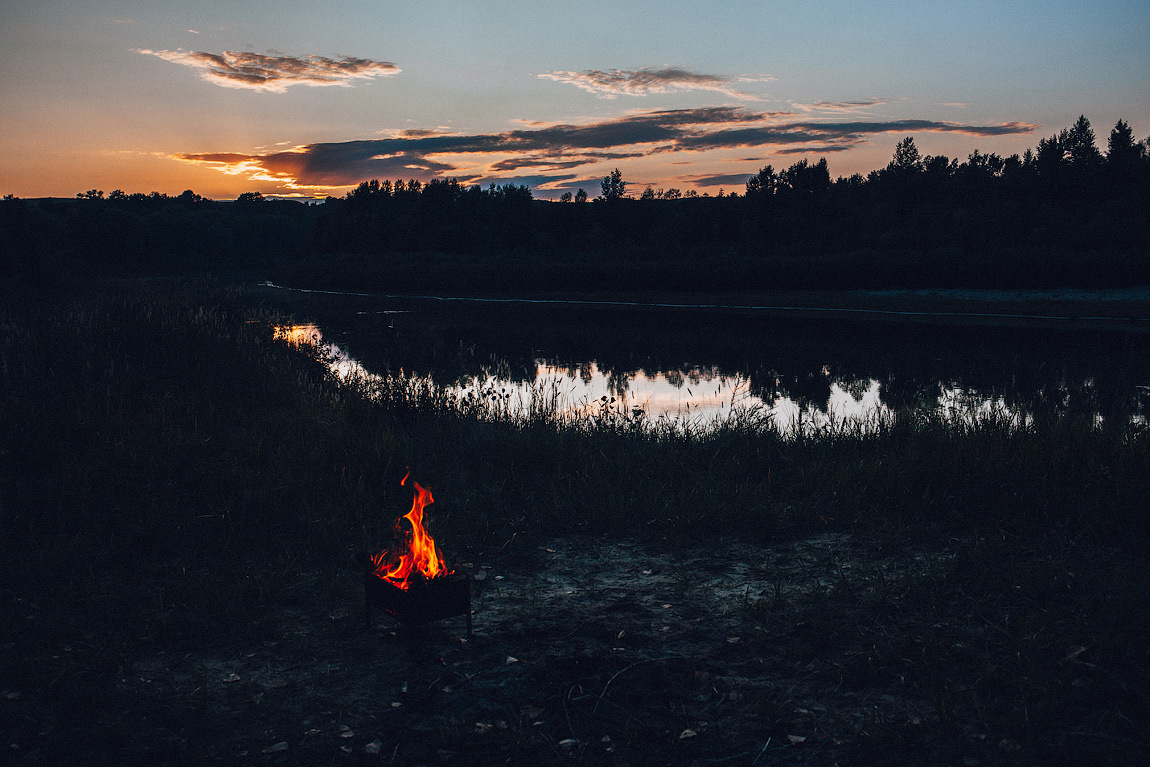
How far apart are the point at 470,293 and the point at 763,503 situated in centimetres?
5005

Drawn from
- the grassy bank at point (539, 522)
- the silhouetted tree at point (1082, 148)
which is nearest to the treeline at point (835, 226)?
the silhouetted tree at point (1082, 148)

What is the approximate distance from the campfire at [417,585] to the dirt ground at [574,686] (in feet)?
0.79

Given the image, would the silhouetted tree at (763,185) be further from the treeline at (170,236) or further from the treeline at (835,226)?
the treeline at (170,236)

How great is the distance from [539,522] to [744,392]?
400 inches

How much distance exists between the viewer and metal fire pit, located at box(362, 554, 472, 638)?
14.4 ft

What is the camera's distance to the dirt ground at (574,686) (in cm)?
355

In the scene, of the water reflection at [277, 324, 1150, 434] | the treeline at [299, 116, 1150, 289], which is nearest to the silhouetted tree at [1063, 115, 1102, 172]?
the treeline at [299, 116, 1150, 289]

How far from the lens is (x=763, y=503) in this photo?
6.91m

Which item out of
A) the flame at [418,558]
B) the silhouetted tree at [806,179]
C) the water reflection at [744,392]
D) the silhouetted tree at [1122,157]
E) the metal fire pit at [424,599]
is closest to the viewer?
the metal fire pit at [424,599]

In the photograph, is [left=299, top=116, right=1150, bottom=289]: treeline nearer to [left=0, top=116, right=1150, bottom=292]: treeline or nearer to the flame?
[left=0, top=116, right=1150, bottom=292]: treeline

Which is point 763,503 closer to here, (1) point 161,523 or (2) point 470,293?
(1) point 161,523

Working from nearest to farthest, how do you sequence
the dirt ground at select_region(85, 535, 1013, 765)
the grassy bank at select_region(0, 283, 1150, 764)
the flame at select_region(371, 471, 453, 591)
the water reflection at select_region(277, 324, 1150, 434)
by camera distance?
the dirt ground at select_region(85, 535, 1013, 765) → the grassy bank at select_region(0, 283, 1150, 764) → the flame at select_region(371, 471, 453, 591) → the water reflection at select_region(277, 324, 1150, 434)

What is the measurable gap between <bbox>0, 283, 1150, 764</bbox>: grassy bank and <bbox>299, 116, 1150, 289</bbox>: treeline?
36778mm

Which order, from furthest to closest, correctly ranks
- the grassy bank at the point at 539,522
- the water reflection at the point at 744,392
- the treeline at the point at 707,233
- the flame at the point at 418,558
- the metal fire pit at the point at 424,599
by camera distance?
the treeline at the point at 707,233
the water reflection at the point at 744,392
the flame at the point at 418,558
the metal fire pit at the point at 424,599
the grassy bank at the point at 539,522
